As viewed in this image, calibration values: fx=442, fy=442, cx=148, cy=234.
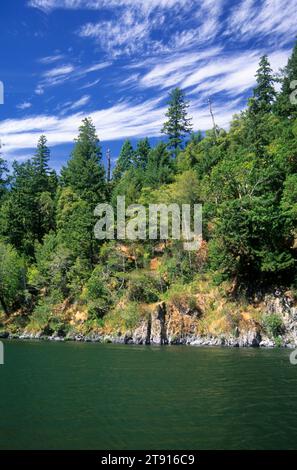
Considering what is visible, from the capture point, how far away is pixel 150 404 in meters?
16.2

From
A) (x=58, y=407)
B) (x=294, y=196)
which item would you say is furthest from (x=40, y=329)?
(x=58, y=407)

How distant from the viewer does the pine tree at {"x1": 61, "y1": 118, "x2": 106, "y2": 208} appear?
65.9 m

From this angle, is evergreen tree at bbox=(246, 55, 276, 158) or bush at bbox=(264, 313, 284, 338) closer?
bush at bbox=(264, 313, 284, 338)

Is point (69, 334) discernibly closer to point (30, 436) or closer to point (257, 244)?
point (257, 244)

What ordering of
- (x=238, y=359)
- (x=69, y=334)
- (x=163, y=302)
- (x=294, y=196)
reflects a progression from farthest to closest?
1. (x=69, y=334)
2. (x=163, y=302)
3. (x=294, y=196)
4. (x=238, y=359)

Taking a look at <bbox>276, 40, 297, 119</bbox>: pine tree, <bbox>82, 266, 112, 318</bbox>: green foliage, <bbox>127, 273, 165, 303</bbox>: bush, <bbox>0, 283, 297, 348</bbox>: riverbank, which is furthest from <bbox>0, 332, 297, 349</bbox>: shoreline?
<bbox>276, 40, 297, 119</bbox>: pine tree

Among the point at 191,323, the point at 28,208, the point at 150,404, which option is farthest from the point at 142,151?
the point at 150,404

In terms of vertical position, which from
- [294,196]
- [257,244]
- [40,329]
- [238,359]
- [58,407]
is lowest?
[40,329]

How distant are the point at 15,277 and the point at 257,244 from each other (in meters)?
33.0

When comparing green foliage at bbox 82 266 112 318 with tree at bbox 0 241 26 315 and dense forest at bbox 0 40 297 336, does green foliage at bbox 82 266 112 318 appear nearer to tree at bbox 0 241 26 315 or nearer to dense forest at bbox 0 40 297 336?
dense forest at bbox 0 40 297 336

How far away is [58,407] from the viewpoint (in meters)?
15.9

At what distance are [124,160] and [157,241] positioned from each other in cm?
3316

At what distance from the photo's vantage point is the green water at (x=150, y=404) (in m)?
12.1

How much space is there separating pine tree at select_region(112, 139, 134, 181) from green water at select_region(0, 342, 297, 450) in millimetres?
59051
